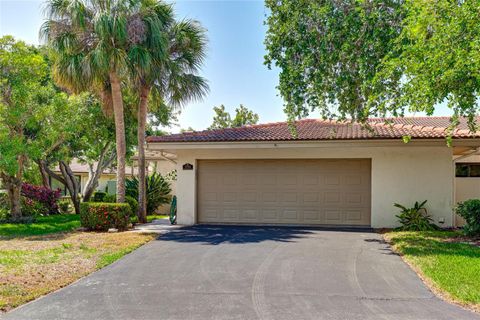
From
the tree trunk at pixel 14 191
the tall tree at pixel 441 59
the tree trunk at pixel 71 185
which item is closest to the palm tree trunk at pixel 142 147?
the tree trunk at pixel 14 191

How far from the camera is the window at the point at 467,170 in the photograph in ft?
49.0

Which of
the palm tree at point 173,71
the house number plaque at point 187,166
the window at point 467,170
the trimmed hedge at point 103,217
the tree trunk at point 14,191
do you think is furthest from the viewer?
the tree trunk at point 14,191

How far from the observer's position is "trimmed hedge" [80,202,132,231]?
1334 centimetres

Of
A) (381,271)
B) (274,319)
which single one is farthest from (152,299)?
(381,271)

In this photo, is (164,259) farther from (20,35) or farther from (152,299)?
(20,35)

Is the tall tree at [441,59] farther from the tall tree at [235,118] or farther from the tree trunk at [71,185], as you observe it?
the tall tree at [235,118]

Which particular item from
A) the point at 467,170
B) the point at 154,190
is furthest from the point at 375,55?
the point at 154,190

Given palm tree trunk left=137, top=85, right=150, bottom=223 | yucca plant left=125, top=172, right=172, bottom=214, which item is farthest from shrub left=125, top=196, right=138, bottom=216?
yucca plant left=125, top=172, right=172, bottom=214

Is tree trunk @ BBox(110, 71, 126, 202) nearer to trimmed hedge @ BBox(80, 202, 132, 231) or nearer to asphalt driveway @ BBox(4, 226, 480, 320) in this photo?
trimmed hedge @ BBox(80, 202, 132, 231)

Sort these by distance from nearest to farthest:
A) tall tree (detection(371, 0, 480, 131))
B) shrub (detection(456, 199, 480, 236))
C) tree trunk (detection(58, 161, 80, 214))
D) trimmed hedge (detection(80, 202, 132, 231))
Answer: tall tree (detection(371, 0, 480, 131))
shrub (detection(456, 199, 480, 236))
trimmed hedge (detection(80, 202, 132, 231))
tree trunk (detection(58, 161, 80, 214))

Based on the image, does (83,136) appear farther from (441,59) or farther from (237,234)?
(441,59)

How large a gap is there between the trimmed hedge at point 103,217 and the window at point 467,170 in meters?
11.5

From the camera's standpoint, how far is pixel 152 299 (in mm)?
6227

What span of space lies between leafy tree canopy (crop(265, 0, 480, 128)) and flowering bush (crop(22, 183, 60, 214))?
14531 mm
